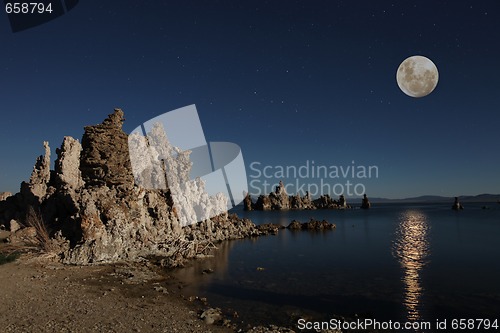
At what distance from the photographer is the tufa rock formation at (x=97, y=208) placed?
92.3 feet

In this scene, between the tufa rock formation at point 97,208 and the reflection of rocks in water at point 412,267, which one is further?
the tufa rock formation at point 97,208

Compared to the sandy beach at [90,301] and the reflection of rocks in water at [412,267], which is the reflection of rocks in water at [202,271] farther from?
the reflection of rocks in water at [412,267]

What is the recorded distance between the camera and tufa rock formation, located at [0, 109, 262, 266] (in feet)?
92.3

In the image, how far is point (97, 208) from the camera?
30.1 metres

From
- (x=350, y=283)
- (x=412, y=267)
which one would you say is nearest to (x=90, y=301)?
(x=350, y=283)

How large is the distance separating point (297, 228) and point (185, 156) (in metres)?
36.5

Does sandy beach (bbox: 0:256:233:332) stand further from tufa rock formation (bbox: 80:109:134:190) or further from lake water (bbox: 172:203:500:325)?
tufa rock formation (bbox: 80:109:134:190)

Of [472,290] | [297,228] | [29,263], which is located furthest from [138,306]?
[297,228]

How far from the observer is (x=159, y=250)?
33.5 metres

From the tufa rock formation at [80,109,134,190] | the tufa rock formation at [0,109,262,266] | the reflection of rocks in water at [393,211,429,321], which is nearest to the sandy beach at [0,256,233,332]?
the tufa rock formation at [0,109,262,266]

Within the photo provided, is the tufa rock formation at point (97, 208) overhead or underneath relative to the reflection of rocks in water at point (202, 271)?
overhead

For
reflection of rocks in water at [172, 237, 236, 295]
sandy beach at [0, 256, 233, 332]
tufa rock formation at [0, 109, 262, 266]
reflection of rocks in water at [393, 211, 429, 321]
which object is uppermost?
tufa rock formation at [0, 109, 262, 266]

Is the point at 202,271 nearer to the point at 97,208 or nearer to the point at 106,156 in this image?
the point at 97,208

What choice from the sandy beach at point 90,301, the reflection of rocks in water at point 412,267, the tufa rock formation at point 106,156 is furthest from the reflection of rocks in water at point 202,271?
the reflection of rocks in water at point 412,267
